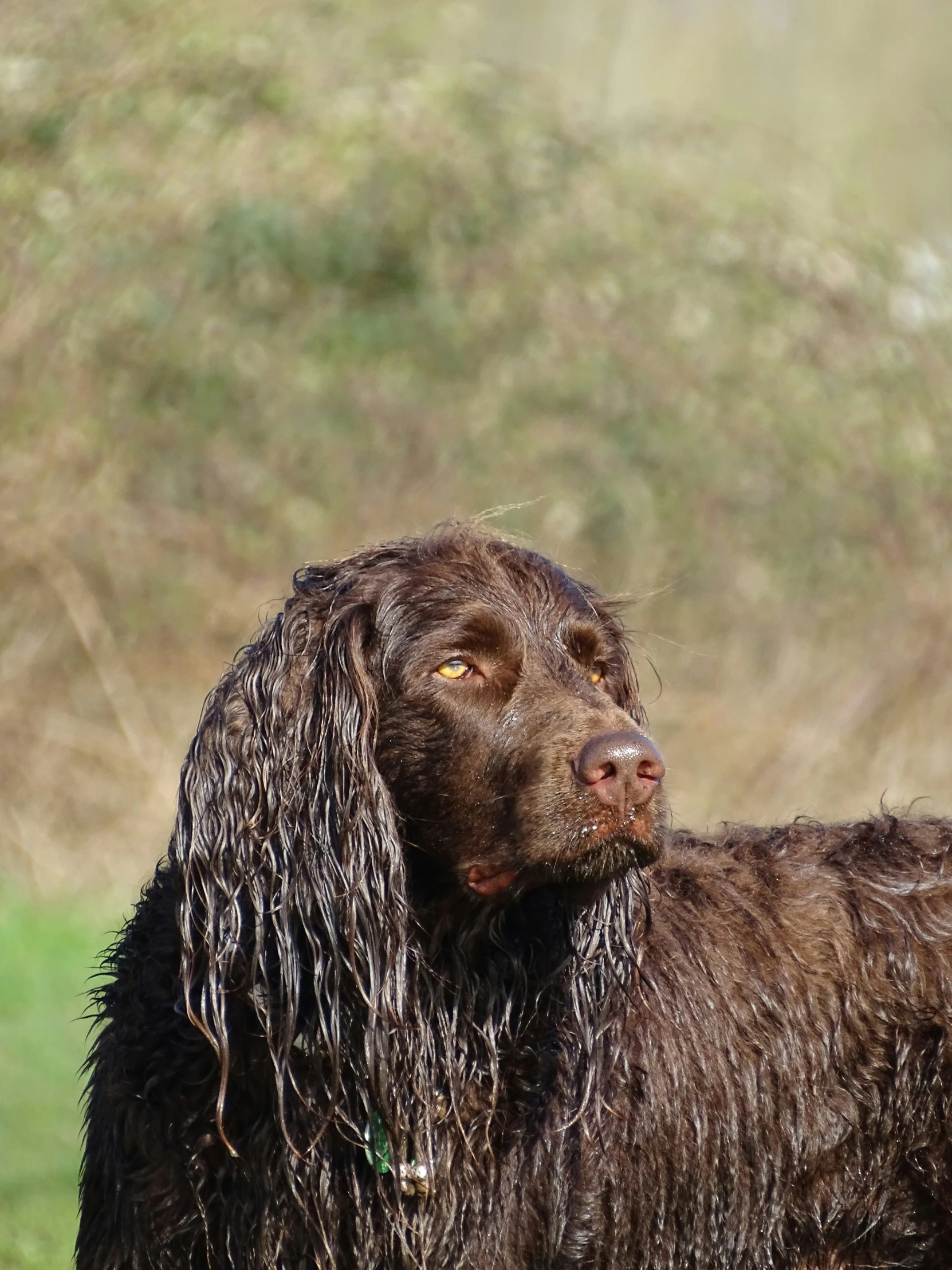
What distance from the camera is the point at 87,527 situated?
13102 mm

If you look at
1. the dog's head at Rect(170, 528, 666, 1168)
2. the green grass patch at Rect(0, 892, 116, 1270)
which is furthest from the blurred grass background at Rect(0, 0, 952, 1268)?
the dog's head at Rect(170, 528, 666, 1168)

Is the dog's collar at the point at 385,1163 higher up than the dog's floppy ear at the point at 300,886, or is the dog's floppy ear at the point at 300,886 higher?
the dog's floppy ear at the point at 300,886

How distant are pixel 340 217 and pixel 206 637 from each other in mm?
3955

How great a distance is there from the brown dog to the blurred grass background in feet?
25.6

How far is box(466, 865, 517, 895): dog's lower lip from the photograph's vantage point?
13.5 ft

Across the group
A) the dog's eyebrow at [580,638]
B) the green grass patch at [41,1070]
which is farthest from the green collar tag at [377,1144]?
the green grass patch at [41,1070]

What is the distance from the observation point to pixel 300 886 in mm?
4148

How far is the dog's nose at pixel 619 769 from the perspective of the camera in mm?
3898

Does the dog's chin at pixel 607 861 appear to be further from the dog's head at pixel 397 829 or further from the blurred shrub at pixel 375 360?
the blurred shrub at pixel 375 360

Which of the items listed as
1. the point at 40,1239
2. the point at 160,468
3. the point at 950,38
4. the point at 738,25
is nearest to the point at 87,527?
the point at 160,468

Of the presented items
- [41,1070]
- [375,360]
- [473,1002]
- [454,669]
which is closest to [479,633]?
[454,669]

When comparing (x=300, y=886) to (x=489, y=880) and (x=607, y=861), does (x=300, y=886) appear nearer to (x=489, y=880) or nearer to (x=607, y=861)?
(x=489, y=880)

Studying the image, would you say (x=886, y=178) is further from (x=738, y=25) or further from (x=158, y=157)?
(x=158, y=157)

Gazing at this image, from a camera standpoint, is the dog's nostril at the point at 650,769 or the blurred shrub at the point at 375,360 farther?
the blurred shrub at the point at 375,360
